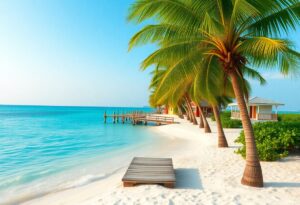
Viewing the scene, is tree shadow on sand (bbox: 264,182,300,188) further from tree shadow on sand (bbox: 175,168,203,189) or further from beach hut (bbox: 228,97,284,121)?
beach hut (bbox: 228,97,284,121)

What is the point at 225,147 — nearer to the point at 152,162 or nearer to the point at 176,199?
the point at 152,162

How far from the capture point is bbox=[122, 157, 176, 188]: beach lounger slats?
6.70 metres

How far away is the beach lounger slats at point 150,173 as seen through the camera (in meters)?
6.70

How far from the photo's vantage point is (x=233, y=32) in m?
6.36

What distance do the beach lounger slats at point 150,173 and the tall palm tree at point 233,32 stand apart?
2.15 m

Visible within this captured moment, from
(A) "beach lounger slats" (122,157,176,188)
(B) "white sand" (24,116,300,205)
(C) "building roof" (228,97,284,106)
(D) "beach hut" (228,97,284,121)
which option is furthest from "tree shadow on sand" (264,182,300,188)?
(C) "building roof" (228,97,284,106)

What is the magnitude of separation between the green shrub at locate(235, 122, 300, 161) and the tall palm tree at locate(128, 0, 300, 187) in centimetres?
332

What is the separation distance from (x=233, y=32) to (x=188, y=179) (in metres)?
4.55

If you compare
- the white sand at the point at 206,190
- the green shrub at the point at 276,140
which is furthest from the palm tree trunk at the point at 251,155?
the green shrub at the point at 276,140

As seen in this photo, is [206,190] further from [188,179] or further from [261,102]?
[261,102]

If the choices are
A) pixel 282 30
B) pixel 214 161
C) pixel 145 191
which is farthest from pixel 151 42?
pixel 214 161

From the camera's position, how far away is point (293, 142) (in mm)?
9594

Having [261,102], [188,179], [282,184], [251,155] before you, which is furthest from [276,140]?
[261,102]

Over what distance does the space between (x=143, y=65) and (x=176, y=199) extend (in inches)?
160
